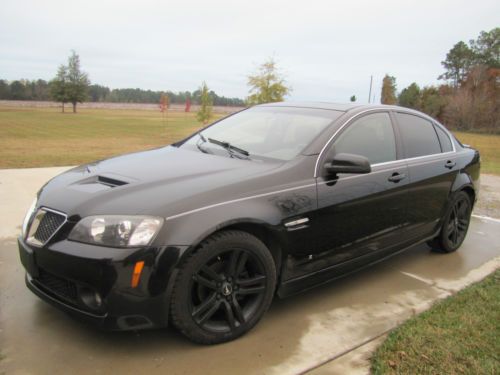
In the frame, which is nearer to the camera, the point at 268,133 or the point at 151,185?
the point at 151,185

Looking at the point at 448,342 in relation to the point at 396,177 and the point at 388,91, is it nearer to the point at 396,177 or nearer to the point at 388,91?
the point at 396,177

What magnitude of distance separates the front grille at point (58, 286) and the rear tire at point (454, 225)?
11.9ft

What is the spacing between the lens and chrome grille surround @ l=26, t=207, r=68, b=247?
256cm

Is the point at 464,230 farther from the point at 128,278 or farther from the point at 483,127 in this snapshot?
the point at 483,127

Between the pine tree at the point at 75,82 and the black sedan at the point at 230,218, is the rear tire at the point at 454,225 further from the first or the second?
the pine tree at the point at 75,82

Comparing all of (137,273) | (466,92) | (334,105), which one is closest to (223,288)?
(137,273)

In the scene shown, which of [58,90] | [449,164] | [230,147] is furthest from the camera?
[58,90]

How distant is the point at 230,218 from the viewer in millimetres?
2598

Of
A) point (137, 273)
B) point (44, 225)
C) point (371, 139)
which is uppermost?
point (371, 139)

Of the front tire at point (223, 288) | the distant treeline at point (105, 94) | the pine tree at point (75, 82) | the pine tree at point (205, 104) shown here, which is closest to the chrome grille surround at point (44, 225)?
the front tire at point (223, 288)

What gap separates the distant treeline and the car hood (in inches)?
3888

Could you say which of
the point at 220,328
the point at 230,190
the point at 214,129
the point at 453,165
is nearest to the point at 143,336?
the point at 220,328

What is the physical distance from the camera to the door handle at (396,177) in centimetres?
368

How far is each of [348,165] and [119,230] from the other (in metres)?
1.63
